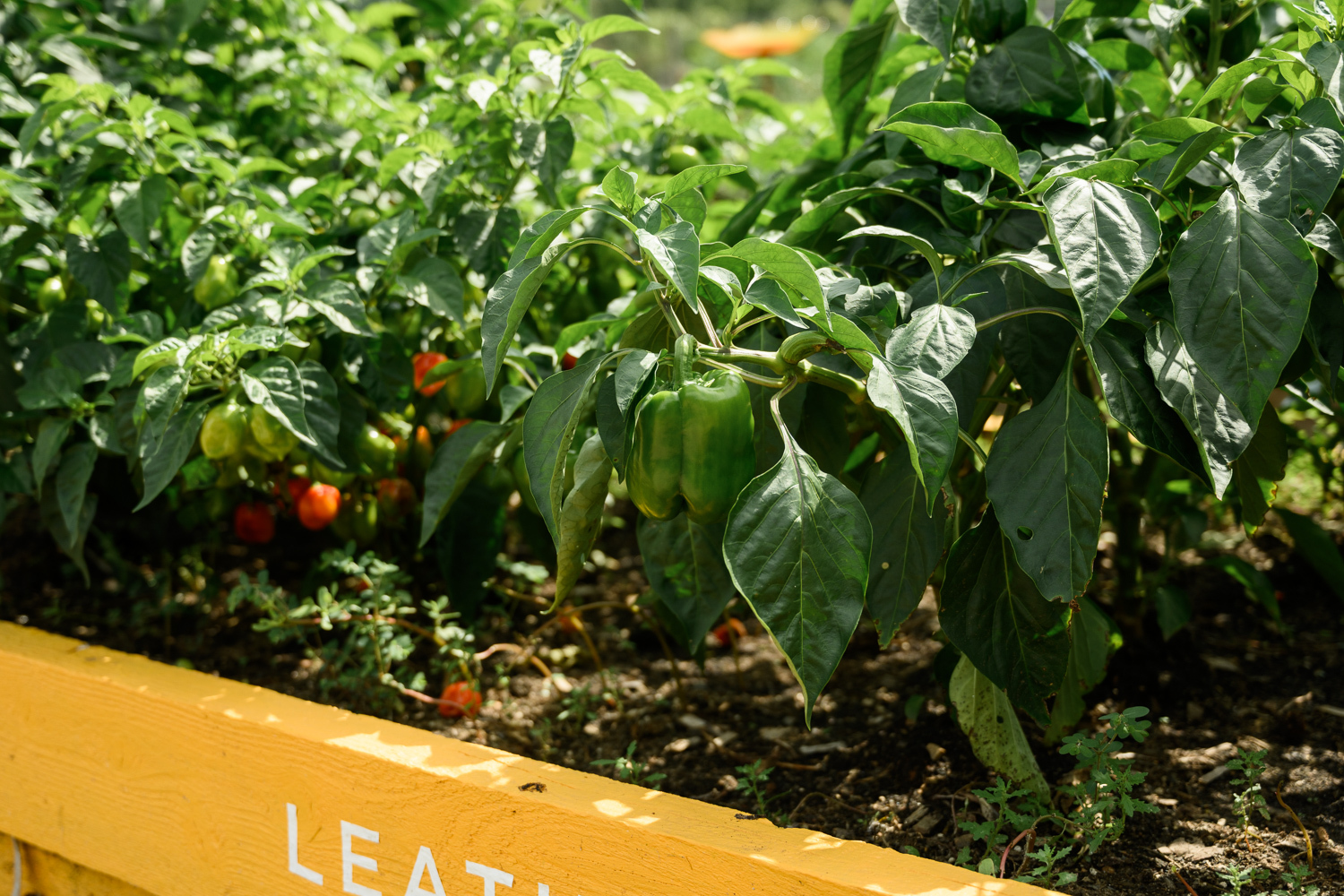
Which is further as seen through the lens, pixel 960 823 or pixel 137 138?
pixel 137 138

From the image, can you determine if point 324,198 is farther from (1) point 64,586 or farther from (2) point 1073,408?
(2) point 1073,408

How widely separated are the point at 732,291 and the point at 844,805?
0.65 m

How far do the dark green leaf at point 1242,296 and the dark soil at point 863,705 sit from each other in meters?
0.52

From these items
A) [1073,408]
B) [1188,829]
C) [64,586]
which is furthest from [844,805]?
[64,586]

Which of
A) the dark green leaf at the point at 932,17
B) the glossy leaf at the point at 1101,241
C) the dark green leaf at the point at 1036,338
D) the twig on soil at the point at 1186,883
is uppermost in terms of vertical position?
the dark green leaf at the point at 932,17

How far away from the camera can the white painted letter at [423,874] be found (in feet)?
3.35

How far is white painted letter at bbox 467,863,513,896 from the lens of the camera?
3.22 feet

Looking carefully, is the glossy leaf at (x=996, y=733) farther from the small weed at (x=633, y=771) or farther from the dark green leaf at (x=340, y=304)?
the dark green leaf at (x=340, y=304)

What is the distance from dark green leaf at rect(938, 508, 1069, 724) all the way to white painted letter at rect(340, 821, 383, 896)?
2.25 ft

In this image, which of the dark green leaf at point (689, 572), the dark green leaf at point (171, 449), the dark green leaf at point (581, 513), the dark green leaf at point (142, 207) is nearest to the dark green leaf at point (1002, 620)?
the dark green leaf at point (689, 572)

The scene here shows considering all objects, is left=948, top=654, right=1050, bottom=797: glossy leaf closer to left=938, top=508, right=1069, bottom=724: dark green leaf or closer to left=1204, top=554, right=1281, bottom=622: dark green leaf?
left=938, top=508, right=1069, bottom=724: dark green leaf

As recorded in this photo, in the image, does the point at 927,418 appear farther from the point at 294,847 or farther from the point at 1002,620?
the point at 294,847

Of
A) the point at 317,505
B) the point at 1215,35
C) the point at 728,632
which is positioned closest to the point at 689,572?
the point at 728,632

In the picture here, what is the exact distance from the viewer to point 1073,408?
875 millimetres
